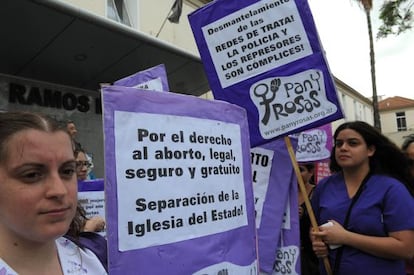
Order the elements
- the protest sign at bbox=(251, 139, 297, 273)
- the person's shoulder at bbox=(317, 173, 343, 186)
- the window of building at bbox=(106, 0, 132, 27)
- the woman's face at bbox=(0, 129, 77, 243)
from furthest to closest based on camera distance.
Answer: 1. the window of building at bbox=(106, 0, 132, 27)
2. the person's shoulder at bbox=(317, 173, 343, 186)
3. the protest sign at bbox=(251, 139, 297, 273)
4. the woman's face at bbox=(0, 129, 77, 243)

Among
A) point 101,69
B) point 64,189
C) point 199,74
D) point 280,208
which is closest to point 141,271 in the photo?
point 64,189

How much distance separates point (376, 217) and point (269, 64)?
109cm

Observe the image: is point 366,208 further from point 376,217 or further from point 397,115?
point 397,115

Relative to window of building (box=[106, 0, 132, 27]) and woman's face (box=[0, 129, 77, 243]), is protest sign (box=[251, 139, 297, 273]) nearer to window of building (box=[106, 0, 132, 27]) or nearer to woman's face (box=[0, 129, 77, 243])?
woman's face (box=[0, 129, 77, 243])

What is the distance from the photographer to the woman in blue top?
2477mm

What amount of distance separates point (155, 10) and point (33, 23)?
5.60 metres

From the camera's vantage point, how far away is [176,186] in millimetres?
1681

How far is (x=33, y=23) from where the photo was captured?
5.37 m

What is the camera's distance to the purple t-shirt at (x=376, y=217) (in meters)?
2.49

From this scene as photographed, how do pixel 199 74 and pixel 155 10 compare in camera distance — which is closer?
pixel 199 74

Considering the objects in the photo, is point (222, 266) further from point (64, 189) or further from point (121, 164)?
point (64, 189)

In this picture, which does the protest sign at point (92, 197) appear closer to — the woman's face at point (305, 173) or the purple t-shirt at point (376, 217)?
the purple t-shirt at point (376, 217)

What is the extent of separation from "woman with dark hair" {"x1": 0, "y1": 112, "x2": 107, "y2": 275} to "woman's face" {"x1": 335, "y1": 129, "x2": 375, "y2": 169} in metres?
1.98

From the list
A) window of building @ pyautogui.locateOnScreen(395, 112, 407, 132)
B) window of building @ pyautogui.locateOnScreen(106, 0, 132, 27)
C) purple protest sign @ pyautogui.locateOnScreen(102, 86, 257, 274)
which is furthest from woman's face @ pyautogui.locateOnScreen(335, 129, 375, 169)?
window of building @ pyautogui.locateOnScreen(395, 112, 407, 132)
